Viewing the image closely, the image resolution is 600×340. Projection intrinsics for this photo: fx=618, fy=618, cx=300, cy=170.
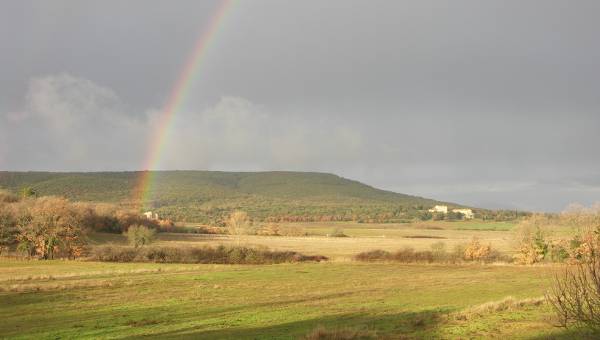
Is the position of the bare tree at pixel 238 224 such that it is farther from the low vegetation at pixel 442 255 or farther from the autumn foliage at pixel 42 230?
the low vegetation at pixel 442 255

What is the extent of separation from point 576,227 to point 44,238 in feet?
224

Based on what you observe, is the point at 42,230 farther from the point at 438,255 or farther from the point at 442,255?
the point at 442,255

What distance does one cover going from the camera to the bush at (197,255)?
81.9 meters

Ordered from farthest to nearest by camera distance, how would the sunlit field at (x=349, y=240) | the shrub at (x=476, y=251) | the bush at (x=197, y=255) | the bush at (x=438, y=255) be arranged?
1. the sunlit field at (x=349, y=240)
2. the shrub at (x=476, y=251)
3. the bush at (x=197, y=255)
4. the bush at (x=438, y=255)

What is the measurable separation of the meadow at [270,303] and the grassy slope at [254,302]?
0.21ft

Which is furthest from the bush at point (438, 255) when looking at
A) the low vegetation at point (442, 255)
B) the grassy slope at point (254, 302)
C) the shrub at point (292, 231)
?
the shrub at point (292, 231)

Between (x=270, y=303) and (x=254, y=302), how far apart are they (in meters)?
1.15

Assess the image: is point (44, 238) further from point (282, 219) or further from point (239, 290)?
point (282, 219)

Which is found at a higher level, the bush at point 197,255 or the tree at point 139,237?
the tree at point 139,237

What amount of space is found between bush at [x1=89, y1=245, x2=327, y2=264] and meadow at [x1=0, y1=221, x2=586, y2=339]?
1359 centimetres

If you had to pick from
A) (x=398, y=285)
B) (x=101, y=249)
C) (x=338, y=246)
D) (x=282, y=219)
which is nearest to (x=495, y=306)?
(x=398, y=285)

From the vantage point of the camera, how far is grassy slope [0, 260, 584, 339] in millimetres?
24984

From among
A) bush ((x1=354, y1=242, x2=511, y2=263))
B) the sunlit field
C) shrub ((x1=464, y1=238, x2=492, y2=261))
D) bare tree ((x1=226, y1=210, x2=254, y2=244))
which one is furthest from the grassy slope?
bare tree ((x1=226, y1=210, x2=254, y2=244))

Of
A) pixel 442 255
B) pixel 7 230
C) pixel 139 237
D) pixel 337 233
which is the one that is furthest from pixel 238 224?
Answer: pixel 442 255
